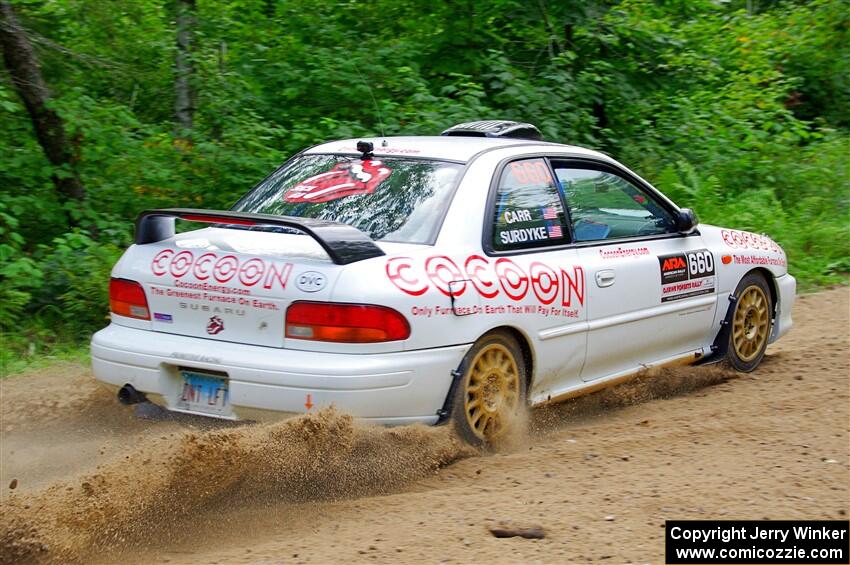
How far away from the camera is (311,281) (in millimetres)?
4578

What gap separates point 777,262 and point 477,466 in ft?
10.9

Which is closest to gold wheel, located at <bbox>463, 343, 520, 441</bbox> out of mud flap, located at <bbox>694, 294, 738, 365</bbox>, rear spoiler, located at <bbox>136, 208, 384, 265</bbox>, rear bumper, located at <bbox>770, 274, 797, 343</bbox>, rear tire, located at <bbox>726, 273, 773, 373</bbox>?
rear spoiler, located at <bbox>136, 208, 384, 265</bbox>

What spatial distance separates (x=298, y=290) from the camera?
458 cm

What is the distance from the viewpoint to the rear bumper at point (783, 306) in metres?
7.18

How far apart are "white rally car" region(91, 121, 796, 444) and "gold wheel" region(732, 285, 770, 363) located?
1.56ft

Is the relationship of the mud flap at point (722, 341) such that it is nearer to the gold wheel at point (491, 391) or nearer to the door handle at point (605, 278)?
the door handle at point (605, 278)

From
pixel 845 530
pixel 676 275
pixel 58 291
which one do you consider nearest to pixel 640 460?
pixel 845 530

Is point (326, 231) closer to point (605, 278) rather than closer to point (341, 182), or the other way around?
point (341, 182)

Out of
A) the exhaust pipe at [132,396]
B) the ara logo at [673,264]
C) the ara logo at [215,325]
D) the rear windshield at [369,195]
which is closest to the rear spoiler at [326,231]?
the rear windshield at [369,195]

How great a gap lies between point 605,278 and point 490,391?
108 centimetres

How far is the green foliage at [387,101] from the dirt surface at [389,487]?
164 inches

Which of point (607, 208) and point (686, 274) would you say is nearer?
point (607, 208)

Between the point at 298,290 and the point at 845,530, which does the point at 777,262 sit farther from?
the point at 298,290

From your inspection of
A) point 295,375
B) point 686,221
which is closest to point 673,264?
point 686,221
